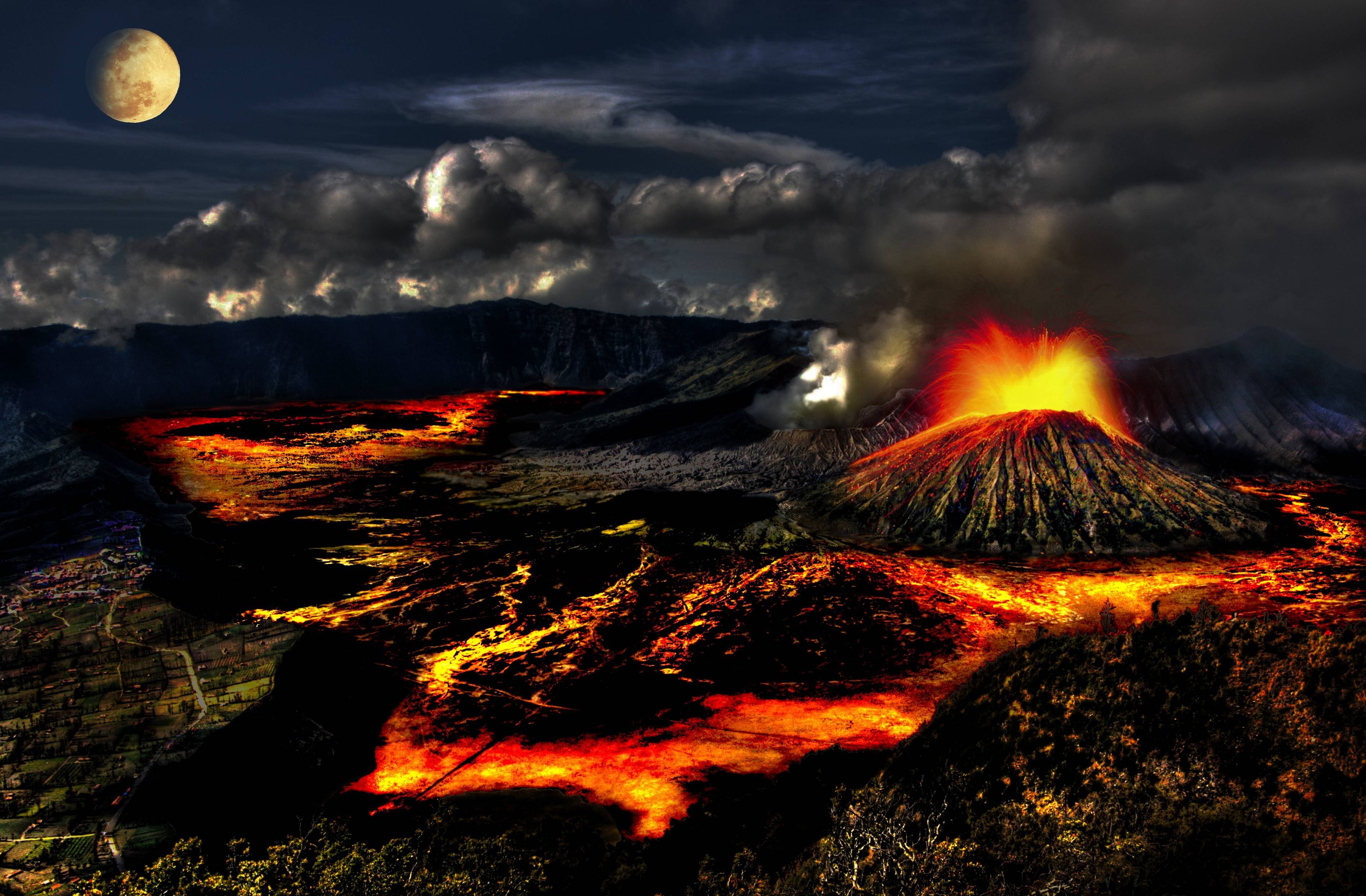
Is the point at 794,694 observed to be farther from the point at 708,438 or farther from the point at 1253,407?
the point at 1253,407

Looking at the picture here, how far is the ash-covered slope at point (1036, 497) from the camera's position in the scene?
149 ft

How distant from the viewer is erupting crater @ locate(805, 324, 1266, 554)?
4541 centimetres

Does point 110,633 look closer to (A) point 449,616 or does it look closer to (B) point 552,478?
(A) point 449,616

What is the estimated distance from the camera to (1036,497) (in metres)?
47.8

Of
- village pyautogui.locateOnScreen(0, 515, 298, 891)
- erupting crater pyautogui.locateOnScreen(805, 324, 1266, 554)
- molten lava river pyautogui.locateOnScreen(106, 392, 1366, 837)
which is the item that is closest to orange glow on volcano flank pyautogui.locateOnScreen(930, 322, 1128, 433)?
erupting crater pyautogui.locateOnScreen(805, 324, 1266, 554)

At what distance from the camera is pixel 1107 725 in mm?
17656

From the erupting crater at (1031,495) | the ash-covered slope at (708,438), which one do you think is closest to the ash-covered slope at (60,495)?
the ash-covered slope at (708,438)

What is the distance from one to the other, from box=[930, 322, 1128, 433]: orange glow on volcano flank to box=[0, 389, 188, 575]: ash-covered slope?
67334 mm

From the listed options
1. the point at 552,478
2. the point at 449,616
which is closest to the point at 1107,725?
the point at 449,616

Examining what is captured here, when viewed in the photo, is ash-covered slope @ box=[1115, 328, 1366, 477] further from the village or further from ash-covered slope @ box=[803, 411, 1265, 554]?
the village

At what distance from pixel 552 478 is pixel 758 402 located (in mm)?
24653

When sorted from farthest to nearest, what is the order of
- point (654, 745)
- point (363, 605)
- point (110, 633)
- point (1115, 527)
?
1. point (1115, 527)
2. point (363, 605)
3. point (110, 633)
4. point (654, 745)

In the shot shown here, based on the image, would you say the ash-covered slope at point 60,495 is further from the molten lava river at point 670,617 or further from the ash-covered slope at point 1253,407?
the ash-covered slope at point 1253,407

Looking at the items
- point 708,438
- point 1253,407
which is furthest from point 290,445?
point 1253,407
